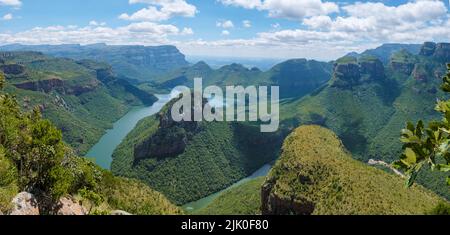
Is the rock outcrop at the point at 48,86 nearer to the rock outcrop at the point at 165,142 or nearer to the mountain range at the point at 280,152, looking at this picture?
the mountain range at the point at 280,152

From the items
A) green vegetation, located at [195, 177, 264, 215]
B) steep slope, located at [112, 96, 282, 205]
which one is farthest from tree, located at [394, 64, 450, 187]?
steep slope, located at [112, 96, 282, 205]

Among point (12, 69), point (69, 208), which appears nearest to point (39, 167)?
point (69, 208)

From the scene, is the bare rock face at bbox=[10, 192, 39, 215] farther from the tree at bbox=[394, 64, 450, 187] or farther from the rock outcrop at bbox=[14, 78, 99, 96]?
the rock outcrop at bbox=[14, 78, 99, 96]

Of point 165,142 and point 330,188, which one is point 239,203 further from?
point 165,142

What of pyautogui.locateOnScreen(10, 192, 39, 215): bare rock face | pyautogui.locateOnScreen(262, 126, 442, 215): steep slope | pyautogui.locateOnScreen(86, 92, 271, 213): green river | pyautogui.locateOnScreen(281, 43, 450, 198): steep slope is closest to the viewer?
pyautogui.locateOnScreen(10, 192, 39, 215): bare rock face

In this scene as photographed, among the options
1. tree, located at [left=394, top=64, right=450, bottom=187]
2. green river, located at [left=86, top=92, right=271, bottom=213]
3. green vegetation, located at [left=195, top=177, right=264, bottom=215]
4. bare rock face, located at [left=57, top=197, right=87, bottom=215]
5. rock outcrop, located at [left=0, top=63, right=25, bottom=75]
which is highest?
tree, located at [left=394, top=64, right=450, bottom=187]

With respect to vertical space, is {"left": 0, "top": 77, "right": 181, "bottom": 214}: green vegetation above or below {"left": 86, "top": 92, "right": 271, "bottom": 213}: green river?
above

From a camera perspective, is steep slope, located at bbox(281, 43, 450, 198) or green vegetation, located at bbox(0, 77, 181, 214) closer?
green vegetation, located at bbox(0, 77, 181, 214)

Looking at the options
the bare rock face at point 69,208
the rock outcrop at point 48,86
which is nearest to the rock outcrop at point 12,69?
the rock outcrop at point 48,86
